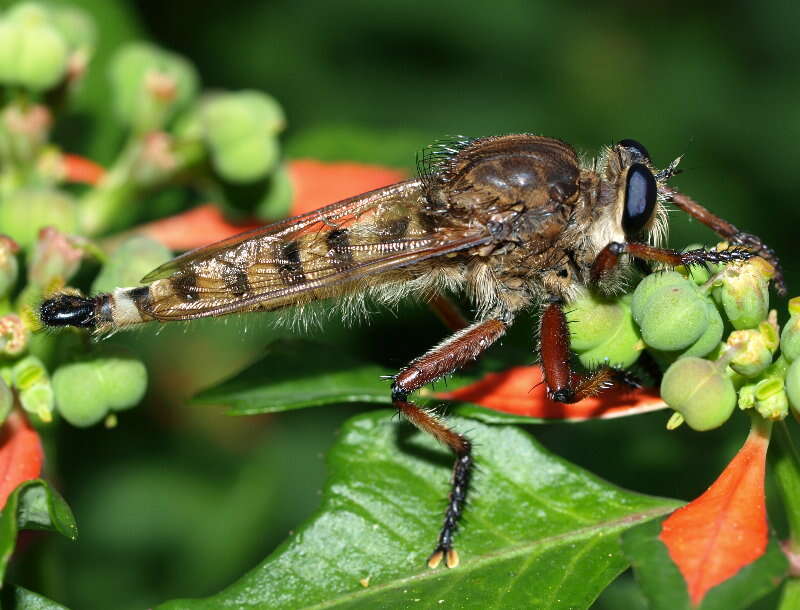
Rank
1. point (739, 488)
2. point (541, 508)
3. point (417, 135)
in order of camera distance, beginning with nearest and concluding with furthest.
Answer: point (739, 488) < point (541, 508) < point (417, 135)

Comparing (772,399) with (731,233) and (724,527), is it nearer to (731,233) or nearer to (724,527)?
(724,527)

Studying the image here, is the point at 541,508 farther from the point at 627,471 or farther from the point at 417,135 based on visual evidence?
the point at 417,135

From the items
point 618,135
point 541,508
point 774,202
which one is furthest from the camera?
point 618,135

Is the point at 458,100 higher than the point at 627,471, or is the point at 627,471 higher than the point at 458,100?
the point at 458,100


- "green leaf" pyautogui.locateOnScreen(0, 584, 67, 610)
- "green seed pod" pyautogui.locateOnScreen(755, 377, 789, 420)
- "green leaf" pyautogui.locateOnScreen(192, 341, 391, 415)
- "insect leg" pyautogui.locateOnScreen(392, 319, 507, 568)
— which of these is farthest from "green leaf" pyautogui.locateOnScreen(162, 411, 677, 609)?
"green seed pod" pyautogui.locateOnScreen(755, 377, 789, 420)

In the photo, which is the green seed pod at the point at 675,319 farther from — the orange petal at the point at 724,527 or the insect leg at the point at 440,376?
the insect leg at the point at 440,376

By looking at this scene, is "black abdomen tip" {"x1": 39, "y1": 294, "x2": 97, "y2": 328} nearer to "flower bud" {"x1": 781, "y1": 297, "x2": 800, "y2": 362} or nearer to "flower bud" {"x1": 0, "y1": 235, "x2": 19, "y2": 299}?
"flower bud" {"x1": 0, "y1": 235, "x2": 19, "y2": 299}

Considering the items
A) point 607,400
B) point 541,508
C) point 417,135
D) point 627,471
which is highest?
point 417,135

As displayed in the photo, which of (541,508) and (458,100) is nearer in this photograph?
(541,508)

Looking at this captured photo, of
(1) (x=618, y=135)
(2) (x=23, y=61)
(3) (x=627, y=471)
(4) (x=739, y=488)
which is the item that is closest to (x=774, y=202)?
(1) (x=618, y=135)
